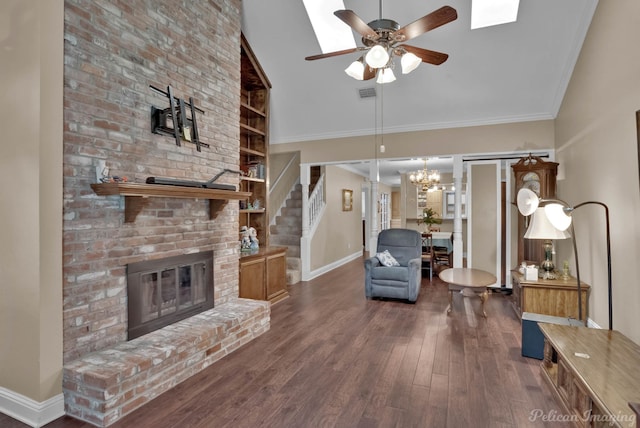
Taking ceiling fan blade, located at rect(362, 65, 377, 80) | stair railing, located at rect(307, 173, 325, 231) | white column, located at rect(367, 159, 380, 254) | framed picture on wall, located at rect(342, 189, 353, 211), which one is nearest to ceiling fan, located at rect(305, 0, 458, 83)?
ceiling fan blade, located at rect(362, 65, 377, 80)

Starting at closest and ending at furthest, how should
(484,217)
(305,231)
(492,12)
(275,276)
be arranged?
(492,12)
(275,276)
(484,217)
(305,231)

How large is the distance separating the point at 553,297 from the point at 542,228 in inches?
45.4

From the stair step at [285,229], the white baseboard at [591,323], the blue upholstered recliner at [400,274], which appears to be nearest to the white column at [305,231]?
the stair step at [285,229]

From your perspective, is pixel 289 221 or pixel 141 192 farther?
pixel 289 221

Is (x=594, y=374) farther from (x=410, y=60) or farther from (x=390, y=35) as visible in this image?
(x=390, y=35)

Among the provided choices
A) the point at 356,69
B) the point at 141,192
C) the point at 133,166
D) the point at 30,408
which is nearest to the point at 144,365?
the point at 30,408

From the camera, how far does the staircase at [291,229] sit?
22.4ft

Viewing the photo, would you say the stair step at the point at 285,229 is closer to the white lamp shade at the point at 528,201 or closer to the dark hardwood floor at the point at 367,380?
the dark hardwood floor at the point at 367,380

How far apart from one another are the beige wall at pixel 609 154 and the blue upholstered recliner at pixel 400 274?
1945 mm

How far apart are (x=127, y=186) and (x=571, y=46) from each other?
16.4 feet

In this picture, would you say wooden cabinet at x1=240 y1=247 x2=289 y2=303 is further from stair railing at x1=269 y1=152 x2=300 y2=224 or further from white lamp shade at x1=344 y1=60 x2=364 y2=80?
white lamp shade at x1=344 y1=60 x2=364 y2=80

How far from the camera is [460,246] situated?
231 inches

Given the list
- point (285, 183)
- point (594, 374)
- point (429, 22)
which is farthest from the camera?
point (285, 183)

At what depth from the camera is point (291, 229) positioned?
24.0ft
